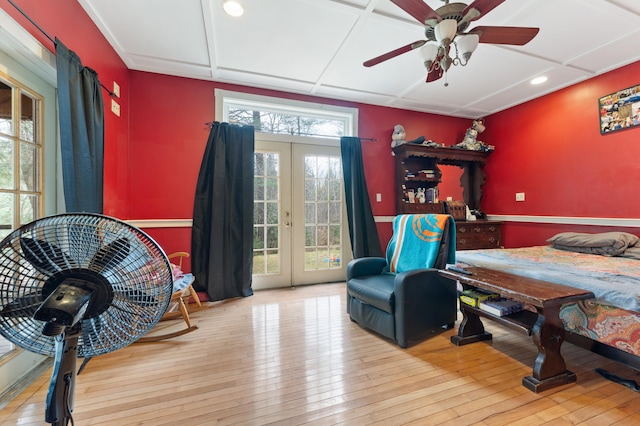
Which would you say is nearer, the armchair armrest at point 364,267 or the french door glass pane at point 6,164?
the french door glass pane at point 6,164

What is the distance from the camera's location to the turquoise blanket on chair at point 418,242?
2176mm

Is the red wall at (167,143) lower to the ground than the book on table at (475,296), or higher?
higher

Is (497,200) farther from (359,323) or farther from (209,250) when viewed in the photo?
(209,250)

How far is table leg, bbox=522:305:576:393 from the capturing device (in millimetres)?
1508

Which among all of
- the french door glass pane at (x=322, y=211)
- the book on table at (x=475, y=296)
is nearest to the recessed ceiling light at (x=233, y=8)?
the french door glass pane at (x=322, y=211)

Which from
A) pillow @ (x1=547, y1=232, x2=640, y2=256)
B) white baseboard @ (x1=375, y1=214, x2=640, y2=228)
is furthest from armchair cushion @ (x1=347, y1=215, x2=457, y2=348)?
pillow @ (x1=547, y1=232, x2=640, y2=256)

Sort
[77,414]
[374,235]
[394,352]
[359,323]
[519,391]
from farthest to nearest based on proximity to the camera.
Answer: [374,235] → [359,323] → [394,352] → [519,391] → [77,414]

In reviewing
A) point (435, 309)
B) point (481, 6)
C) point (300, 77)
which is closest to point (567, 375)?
point (435, 309)

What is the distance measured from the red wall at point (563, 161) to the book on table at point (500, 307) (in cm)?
216

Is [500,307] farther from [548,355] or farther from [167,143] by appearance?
[167,143]

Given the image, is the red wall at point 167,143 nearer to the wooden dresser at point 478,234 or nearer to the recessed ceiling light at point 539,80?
the recessed ceiling light at point 539,80

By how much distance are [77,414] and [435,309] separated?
2275mm

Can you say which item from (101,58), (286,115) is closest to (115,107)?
(101,58)

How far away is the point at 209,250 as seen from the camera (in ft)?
9.90
